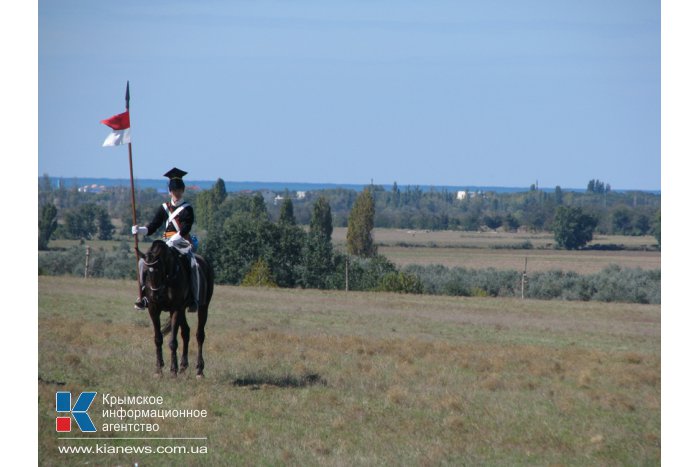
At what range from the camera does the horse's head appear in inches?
508

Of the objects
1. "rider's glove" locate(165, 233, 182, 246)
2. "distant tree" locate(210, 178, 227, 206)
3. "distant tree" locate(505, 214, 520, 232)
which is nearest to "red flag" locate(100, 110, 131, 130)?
"rider's glove" locate(165, 233, 182, 246)

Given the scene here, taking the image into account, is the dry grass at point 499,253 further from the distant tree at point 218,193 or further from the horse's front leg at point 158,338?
the horse's front leg at point 158,338

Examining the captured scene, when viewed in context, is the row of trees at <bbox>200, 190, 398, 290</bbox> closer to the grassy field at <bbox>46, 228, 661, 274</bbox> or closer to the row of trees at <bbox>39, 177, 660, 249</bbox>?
the row of trees at <bbox>39, 177, 660, 249</bbox>

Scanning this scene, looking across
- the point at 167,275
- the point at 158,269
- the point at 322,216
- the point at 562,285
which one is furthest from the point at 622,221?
the point at 158,269

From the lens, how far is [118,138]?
1373 cm

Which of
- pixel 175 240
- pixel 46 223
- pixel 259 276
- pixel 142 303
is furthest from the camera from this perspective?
pixel 259 276

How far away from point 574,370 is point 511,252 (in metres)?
81.6

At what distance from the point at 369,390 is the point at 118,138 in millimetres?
4915

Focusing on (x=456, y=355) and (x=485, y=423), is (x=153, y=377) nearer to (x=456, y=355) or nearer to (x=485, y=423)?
(x=485, y=423)

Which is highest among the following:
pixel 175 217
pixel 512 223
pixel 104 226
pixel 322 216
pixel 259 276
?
pixel 175 217

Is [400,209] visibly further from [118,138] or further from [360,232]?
[118,138]

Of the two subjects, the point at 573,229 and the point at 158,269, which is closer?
the point at 158,269

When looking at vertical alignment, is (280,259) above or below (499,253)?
above
